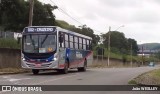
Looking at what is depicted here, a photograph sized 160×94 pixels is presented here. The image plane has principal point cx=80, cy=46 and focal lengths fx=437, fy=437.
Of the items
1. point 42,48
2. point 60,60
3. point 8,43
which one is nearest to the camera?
point 42,48

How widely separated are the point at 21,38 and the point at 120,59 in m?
80.4

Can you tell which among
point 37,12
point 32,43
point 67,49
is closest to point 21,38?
point 32,43

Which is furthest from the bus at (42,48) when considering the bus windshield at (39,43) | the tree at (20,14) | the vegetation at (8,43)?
the tree at (20,14)

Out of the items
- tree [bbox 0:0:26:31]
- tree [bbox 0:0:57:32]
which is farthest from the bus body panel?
tree [bbox 0:0:57:32]

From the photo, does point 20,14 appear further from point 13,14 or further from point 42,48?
point 42,48

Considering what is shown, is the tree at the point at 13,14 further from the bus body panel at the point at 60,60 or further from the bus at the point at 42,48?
the bus at the point at 42,48

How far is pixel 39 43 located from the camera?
96.1ft

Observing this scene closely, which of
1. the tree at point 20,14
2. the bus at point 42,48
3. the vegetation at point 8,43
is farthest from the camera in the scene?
the tree at point 20,14

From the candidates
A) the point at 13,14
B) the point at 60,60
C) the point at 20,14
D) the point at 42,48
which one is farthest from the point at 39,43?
the point at 20,14

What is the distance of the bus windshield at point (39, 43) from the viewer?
29281 millimetres

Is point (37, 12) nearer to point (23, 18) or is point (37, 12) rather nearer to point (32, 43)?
point (23, 18)

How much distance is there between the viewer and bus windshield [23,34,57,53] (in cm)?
2928

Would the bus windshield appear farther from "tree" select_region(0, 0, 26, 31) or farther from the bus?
"tree" select_region(0, 0, 26, 31)

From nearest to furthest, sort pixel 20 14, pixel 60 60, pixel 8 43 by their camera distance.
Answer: pixel 60 60 → pixel 8 43 → pixel 20 14
